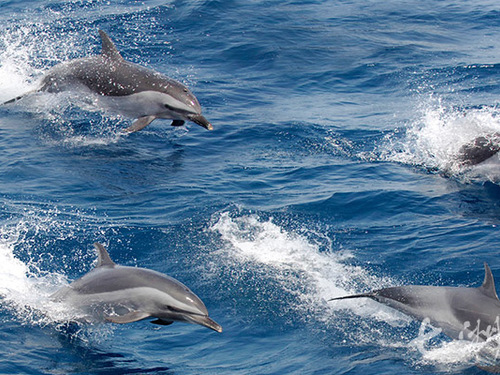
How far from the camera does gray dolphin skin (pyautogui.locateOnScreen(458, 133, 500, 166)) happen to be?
1295cm

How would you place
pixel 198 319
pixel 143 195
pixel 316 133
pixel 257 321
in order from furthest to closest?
pixel 316 133
pixel 143 195
pixel 257 321
pixel 198 319

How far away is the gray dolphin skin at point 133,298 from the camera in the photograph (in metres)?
7.66

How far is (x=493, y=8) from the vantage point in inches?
917

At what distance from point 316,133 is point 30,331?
25.6 ft

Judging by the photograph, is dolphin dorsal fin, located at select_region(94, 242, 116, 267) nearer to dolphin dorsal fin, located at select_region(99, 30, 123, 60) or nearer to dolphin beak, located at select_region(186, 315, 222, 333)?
dolphin beak, located at select_region(186, 315, 222, 333)

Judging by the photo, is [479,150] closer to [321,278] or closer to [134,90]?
[321,278]

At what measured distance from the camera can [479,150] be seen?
13062 millimetres

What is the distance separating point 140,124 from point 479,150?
5878 mm

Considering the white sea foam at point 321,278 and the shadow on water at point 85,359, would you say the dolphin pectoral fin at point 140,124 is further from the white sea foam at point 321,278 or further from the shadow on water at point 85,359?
the shadow on water at point 85,359

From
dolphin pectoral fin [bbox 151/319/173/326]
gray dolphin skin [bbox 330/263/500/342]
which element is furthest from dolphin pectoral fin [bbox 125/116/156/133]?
gray dolphin skin [bbox 330/263/500/342]

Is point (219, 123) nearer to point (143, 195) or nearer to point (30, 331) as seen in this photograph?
point (143, 195)

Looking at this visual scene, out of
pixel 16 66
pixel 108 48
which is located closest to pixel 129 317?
pixel 108 48

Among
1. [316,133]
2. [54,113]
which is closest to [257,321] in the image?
[316,133]

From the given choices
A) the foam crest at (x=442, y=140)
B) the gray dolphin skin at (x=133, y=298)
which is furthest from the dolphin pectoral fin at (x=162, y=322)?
the foam crest at (x=442, y=140)
